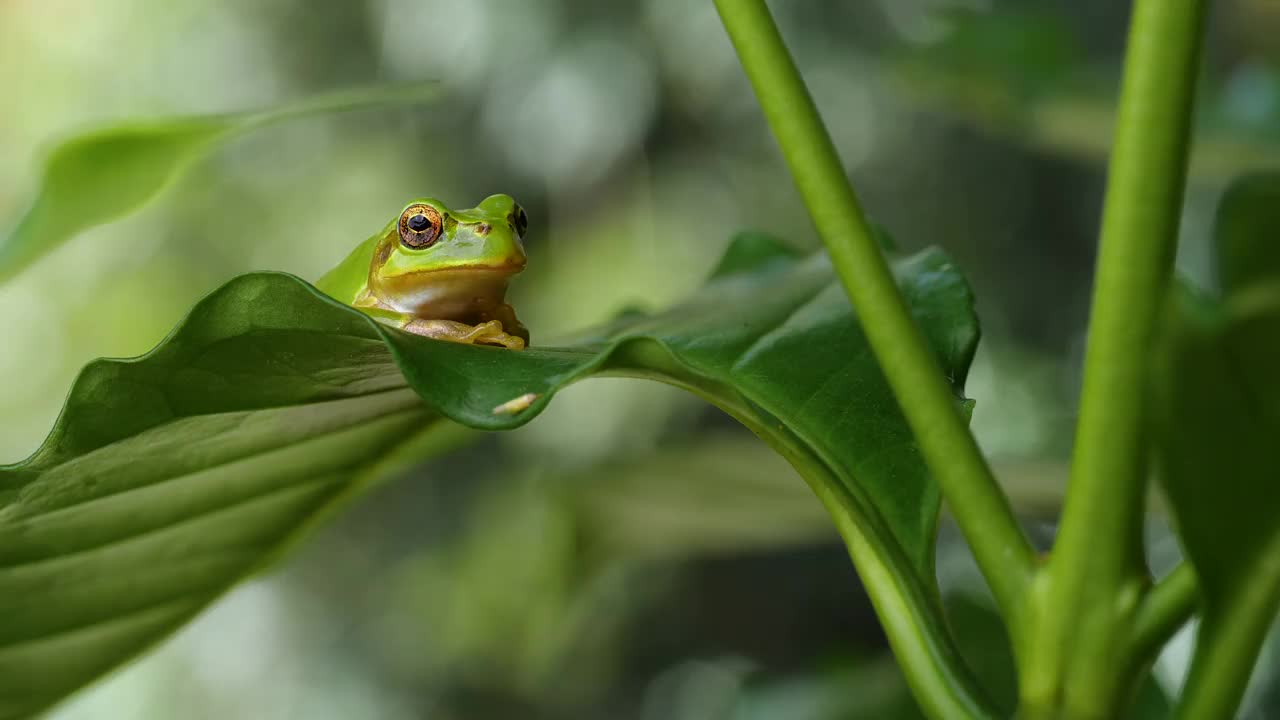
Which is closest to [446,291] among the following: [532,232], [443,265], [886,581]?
[443,265]

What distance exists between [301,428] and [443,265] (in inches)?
7.6

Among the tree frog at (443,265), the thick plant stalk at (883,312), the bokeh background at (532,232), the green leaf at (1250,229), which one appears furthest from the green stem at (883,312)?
the bokeh background at (532,232)

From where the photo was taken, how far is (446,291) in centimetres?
58

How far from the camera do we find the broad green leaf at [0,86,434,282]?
409 millimetres

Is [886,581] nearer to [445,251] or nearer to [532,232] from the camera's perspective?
[445,251]

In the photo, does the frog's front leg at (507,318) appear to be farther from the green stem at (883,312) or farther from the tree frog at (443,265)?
the green stem at (883,312)

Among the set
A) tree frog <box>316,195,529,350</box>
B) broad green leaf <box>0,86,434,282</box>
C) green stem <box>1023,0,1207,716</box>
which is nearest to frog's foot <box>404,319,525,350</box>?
tree frog <box>316,195,529,350</box>

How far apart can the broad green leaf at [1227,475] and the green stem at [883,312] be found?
47mm

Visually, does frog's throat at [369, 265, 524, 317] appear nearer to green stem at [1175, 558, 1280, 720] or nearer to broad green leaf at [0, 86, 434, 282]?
broad green leaf at [0, 86, 434, 282]

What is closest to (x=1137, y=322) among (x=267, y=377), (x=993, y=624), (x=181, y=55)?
(x=267, y=377)

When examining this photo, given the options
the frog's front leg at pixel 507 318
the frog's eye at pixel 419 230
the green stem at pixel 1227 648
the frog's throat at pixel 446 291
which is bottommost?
the green stem at pixel 1227 648

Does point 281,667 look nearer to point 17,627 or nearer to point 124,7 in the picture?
point 124,7

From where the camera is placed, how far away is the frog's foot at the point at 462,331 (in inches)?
18.7

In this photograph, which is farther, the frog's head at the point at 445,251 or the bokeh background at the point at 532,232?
the bokeh background at the point at 532,232
